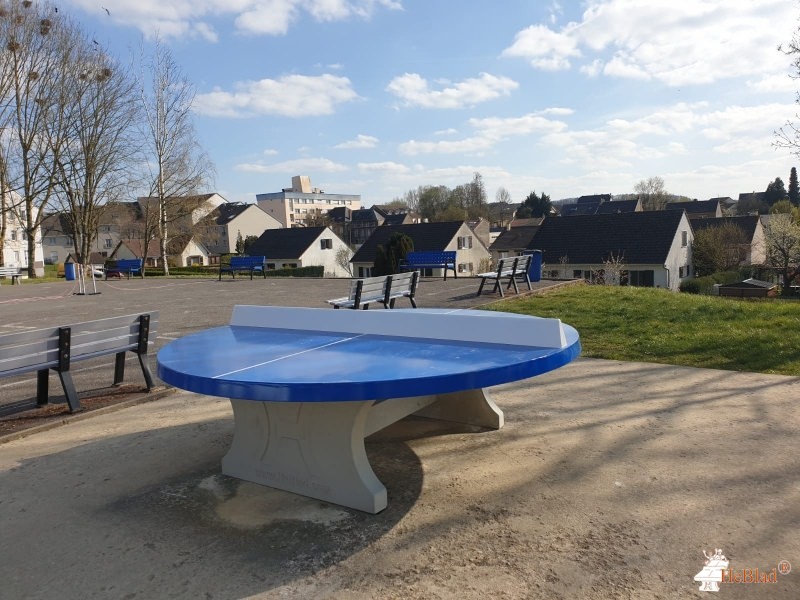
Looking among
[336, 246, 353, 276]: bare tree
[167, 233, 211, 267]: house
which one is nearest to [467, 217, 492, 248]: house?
[336, 246, 353, 276]: bare tree

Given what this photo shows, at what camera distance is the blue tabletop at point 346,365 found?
2.93 meters

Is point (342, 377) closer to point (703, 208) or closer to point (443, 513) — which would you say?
point (443, 513)

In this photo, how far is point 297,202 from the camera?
128 meters

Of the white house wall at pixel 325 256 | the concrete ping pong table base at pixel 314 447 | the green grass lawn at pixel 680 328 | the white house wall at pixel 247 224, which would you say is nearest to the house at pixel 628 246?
the white house wall at pixel 325 256

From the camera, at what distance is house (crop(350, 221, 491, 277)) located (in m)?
48.4

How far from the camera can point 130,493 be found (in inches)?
149

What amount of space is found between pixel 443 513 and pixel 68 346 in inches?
154

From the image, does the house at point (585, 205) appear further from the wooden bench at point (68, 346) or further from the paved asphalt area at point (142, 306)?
the wooden bench at point (68, 346)

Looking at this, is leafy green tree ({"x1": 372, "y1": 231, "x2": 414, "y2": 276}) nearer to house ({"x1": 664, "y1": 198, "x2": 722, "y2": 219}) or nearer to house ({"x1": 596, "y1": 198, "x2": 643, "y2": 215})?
house ({"x1": 596, "y1": 198, "x2": 643, "y2": 215})

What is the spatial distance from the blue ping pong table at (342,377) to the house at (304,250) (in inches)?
2138

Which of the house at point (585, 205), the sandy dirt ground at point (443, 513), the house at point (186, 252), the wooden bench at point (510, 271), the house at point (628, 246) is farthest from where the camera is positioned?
the house at point (585, 205)

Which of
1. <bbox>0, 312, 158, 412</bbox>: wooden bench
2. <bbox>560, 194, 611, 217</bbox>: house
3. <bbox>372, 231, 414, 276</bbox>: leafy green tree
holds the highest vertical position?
<bbox>560, 194, 611, 217</bbox>: house

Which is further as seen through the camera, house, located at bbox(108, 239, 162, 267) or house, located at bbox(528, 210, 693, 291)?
house, located at bbox(108, 239, 162, 267)

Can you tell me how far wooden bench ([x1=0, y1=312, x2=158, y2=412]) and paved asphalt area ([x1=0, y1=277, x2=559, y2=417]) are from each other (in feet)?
2.06
